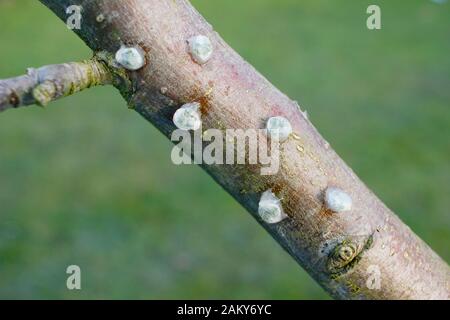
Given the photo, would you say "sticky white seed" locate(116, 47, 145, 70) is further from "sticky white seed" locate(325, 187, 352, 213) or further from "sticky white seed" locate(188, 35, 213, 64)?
"sticky white seed" locate(325, 187, 352, 213)

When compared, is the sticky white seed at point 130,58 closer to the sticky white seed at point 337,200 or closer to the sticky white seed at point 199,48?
the sticky white seed at point 199,48

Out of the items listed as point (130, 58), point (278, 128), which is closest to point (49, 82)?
point (130, 58)

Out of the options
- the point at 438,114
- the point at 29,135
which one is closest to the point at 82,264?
the point at 29,135

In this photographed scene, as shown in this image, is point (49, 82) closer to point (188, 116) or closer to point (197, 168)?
point (188, 116)

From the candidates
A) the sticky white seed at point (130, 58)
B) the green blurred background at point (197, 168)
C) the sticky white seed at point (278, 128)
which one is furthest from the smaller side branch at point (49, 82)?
the green blurred background at point (197, 168)

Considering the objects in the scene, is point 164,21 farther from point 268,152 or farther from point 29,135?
point 29,135

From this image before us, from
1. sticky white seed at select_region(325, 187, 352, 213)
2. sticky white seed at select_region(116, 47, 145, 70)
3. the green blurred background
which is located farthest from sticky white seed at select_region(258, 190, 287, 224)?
the green blurred background
